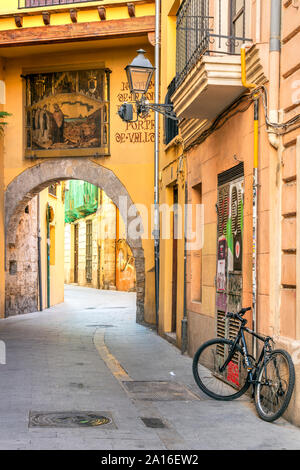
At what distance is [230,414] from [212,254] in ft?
11.1

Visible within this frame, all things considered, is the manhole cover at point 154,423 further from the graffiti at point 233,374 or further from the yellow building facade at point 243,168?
the graffiti at point 233,374

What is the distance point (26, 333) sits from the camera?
47.0 ft

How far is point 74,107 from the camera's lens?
695 inches

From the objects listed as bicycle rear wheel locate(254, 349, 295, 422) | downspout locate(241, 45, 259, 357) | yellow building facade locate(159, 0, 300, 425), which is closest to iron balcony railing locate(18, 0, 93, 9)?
yellow building facade locate(159, 0, 300, 425)

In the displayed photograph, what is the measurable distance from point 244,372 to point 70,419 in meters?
2.33

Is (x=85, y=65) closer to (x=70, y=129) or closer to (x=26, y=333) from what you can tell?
(x=70, y=129)

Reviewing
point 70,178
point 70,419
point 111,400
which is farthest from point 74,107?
point 70,419

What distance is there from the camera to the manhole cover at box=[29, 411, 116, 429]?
607 cm

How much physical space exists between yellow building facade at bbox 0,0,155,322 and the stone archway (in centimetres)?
2

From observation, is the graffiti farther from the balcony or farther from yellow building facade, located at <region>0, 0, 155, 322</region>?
yellow building facade, located at <region>0, 0, 155, 322</region>

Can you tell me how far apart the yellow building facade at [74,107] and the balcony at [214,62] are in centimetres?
660

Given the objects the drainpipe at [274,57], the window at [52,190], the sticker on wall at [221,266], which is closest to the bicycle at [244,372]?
the sticker on wall at [221,266]

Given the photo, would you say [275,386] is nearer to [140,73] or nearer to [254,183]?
[254,183]

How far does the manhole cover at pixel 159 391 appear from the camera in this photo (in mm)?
7633
